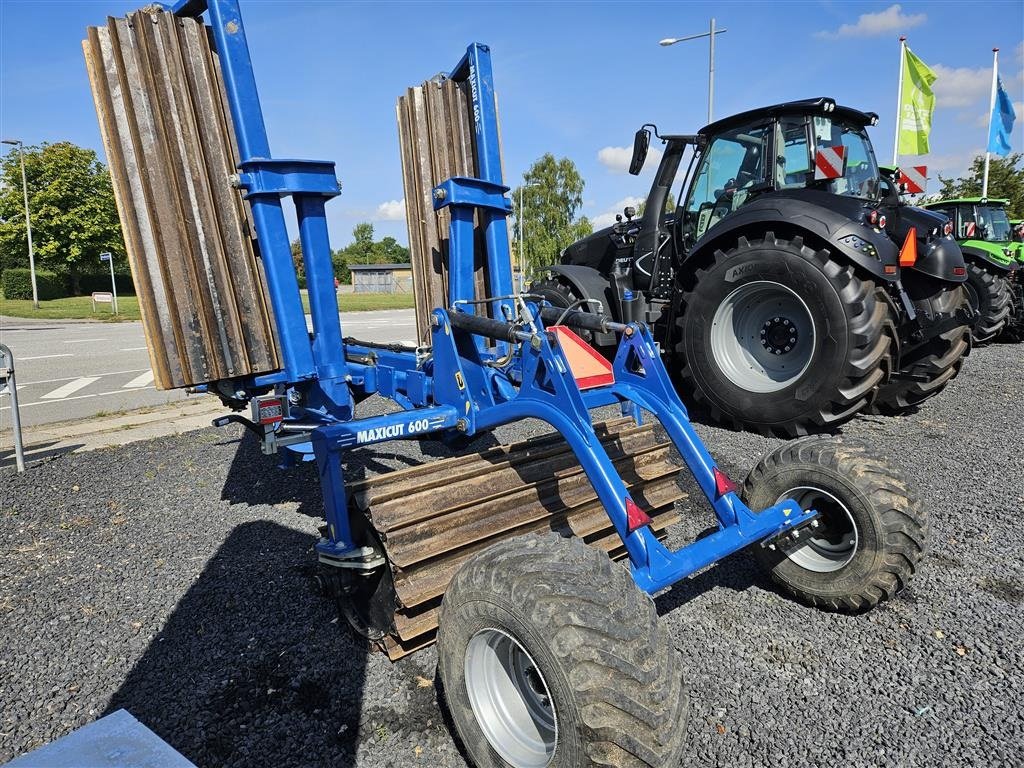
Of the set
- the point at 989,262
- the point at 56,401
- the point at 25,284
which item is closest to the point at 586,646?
the point at 56,401

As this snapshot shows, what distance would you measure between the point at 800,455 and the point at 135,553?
350 cm

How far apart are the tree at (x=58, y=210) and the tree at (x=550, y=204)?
25.3 metres

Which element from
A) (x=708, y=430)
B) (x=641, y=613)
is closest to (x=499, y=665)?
(x=641, y=613)

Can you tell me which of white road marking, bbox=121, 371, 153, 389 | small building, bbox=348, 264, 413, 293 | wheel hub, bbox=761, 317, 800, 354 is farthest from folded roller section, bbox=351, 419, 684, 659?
small building, bbox=348, 264, 413, 293

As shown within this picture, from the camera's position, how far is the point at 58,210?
122ft

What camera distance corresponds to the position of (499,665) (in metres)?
2.05

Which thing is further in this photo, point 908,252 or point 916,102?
point 916,102

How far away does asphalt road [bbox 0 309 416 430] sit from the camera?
7.46m

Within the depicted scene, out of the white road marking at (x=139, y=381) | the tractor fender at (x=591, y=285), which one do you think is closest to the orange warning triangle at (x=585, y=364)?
the tractor fender at (x=591, y=285)

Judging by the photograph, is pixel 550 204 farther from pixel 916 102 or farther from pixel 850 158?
pixel 850 158

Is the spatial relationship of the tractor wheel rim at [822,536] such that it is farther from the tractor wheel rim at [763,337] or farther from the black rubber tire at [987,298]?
the black rubber tire at [987,298]

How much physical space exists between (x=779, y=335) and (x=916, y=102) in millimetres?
13874

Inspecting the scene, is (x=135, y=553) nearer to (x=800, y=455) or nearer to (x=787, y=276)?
(x=800, y=455)

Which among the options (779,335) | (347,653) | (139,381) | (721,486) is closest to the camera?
(721,486)
